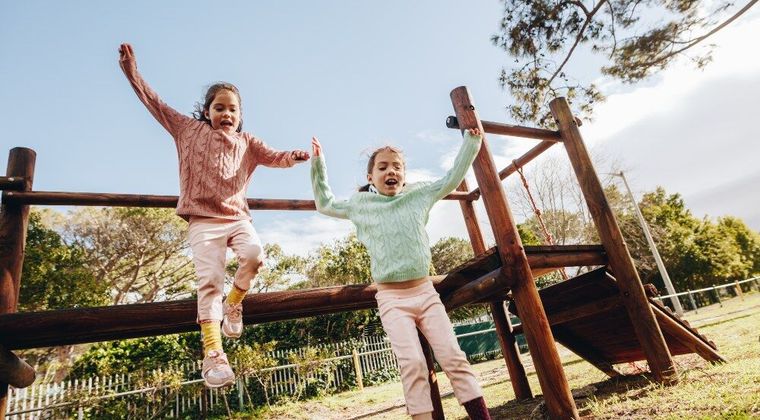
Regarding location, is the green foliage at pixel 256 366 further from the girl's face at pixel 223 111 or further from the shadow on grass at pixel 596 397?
the girl's face at pixel 223 111

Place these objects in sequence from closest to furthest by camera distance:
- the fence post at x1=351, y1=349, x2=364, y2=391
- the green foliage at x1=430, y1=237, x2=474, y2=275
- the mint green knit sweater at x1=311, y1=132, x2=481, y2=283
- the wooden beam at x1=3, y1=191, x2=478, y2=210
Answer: the mint green knit sweater at x1=311, y1=132, x2=481, y2=283 → the wooden beam at x1=3, y1=191, x2=478, y2=210 → the fence post at x1=351, y1=349, x2=364, y2=391 → the green foliage at x1=430, y1=237, x2=474, y2=275

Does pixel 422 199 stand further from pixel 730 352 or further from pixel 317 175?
pixel 730 352

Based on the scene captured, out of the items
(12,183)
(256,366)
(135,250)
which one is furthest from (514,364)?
(135,250)

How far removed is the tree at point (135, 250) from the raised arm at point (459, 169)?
58.4 feet

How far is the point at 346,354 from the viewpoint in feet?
43.1

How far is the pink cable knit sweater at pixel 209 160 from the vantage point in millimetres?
2432

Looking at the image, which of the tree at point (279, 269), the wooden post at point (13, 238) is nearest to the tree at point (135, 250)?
the tree at point (279, 269)

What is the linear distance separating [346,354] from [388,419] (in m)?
7.84

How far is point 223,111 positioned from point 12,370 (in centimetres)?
187

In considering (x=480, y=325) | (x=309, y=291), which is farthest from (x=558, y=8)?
(x=480, y=325)

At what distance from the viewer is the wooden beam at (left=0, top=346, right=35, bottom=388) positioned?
2.13 m

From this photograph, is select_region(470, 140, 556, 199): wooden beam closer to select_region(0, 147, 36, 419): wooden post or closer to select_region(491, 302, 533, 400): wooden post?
select_region(491, 302, 533, 400): wooden post

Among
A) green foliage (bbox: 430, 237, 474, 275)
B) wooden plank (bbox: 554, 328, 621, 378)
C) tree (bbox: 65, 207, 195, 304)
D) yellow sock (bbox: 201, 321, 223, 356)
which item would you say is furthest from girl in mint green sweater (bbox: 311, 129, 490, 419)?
green foliage (bbox: 430, 237, 474, 275)

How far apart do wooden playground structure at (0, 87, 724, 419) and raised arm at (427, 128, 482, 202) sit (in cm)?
69
